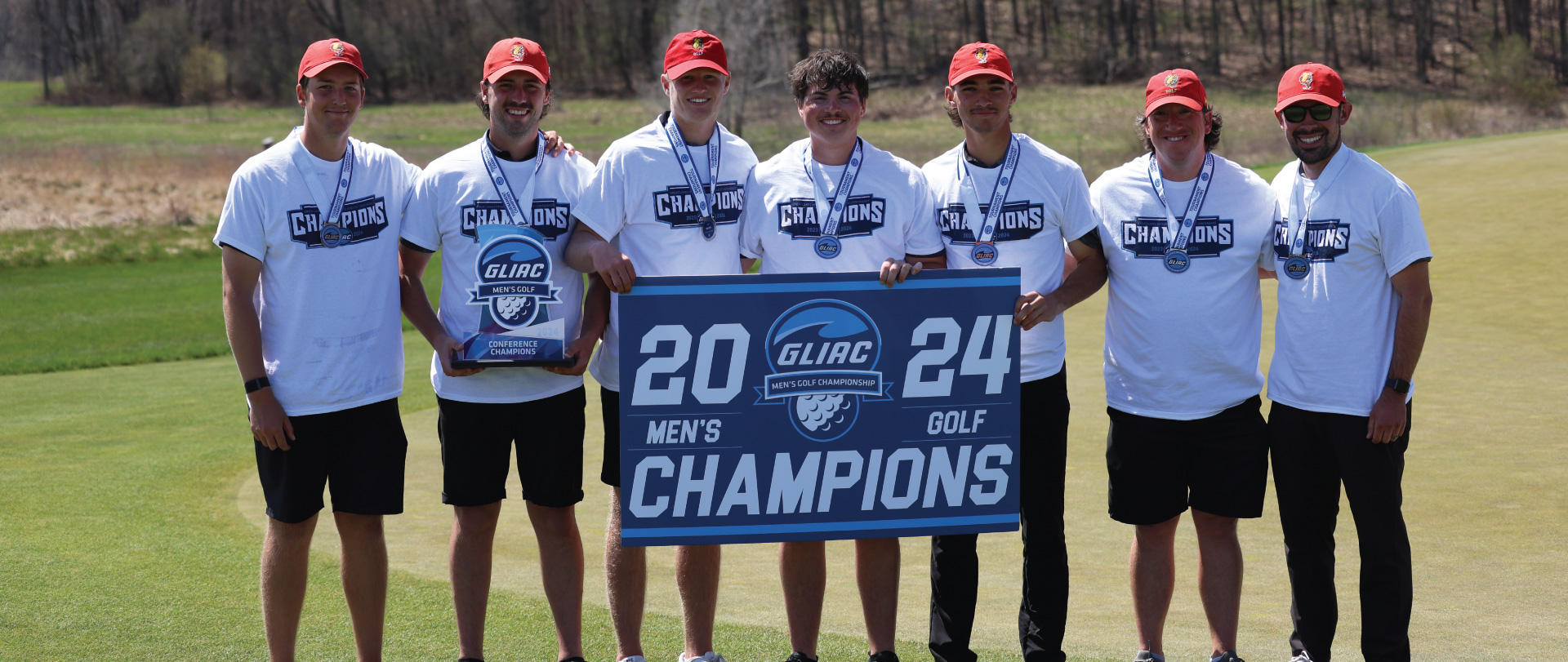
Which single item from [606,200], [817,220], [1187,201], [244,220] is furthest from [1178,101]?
[244,220]

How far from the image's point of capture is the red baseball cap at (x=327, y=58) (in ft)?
13.8

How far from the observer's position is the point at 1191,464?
445 centimetres

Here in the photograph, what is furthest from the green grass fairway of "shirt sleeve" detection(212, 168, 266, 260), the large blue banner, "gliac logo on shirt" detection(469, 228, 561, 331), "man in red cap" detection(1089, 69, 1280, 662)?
"shirt sleeve" detection(212, 168, 266, 260)

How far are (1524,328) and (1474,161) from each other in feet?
32.4

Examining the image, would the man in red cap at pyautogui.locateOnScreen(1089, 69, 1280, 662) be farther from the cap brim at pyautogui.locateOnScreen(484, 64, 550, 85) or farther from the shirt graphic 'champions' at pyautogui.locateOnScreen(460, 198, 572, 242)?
the cap brim at pyautogui.locateOnScreen(484, 64, 550, 85)

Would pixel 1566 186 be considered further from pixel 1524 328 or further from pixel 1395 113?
pixel 1395 113

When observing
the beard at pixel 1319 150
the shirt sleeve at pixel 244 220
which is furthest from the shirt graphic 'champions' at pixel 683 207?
the beard at pixel 1319 150

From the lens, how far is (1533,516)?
6.22 meters

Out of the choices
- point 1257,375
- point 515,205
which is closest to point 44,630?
point 515,205

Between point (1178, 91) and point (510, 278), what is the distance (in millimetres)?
2400

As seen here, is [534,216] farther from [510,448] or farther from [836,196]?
[836,196]

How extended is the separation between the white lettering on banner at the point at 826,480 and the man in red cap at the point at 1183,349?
0.61 m

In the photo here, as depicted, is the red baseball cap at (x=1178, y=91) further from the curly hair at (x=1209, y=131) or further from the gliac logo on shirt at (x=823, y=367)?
the gliac logo on shirt at (x=823, y=367)

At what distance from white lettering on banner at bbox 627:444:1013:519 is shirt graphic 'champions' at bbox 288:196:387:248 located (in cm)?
124
